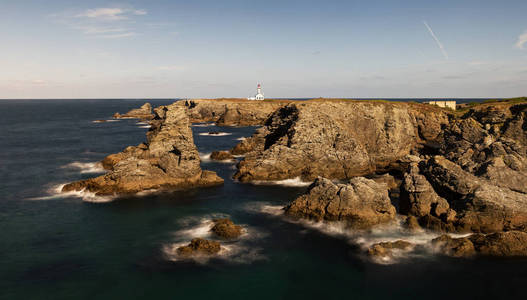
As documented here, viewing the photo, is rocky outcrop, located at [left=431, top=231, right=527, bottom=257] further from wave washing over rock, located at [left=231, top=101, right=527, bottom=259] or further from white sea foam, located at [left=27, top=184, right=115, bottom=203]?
white sea foam, located at [left=27, top=184, right=115, bottom=203]

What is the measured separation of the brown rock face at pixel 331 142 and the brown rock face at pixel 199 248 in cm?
2173

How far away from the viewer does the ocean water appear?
78.8 ft

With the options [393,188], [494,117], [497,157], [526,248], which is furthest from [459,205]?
[494,117]

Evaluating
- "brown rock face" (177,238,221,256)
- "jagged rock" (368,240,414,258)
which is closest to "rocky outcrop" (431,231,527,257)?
"jagged rock" (368,240,414,258)

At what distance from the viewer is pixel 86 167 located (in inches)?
2367

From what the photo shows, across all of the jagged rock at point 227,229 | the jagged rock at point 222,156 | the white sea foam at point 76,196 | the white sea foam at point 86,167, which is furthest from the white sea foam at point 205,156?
the jagged rock at point 227,229

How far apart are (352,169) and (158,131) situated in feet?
97.0

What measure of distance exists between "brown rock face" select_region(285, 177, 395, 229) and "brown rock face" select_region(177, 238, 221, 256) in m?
10.7

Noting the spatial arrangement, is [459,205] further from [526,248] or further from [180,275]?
[180,275]

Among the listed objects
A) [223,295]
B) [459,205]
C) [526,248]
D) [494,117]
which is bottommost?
[223,295]

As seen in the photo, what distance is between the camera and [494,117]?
55188 millimetres

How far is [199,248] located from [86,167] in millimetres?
40399

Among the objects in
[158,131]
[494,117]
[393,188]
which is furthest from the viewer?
[494,117]

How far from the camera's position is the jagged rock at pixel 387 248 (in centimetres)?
2831
